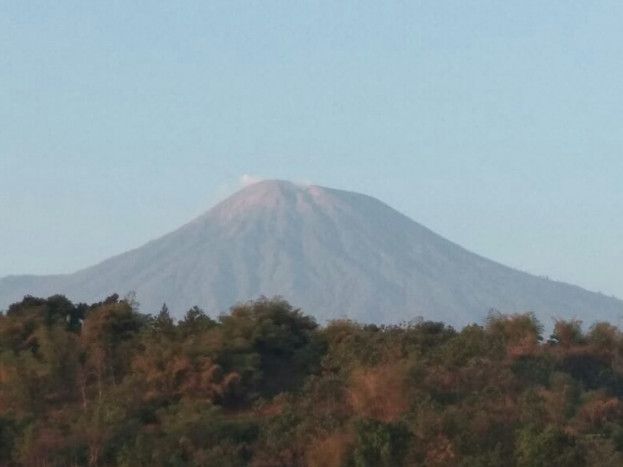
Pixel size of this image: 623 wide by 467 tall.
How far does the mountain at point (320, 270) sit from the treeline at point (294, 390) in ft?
288

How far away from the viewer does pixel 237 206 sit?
155750 mm

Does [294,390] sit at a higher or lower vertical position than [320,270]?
lower

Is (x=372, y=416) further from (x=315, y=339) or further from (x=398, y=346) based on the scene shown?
(x=315, y=339)

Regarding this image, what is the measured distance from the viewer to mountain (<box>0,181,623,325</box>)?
129 meters

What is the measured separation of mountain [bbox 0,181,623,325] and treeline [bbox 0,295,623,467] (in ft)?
288

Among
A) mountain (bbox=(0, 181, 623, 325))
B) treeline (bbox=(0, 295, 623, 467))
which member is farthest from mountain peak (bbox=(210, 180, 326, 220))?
treeline (bbox=(0, 295, 623, 467))

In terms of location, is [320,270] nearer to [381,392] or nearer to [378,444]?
[381,392]

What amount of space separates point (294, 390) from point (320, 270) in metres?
106

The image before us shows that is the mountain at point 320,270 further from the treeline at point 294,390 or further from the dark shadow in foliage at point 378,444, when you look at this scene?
the dark shadow in foliage at point 378,444

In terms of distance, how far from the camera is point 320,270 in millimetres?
137500

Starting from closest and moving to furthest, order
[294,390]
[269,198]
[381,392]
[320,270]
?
[381,392] < [294,390] < [320,270] < [269,198]

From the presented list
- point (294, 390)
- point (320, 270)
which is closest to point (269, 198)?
point (320, 270)

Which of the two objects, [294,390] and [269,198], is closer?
[294,390]

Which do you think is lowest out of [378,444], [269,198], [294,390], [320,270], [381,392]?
[378,444]
